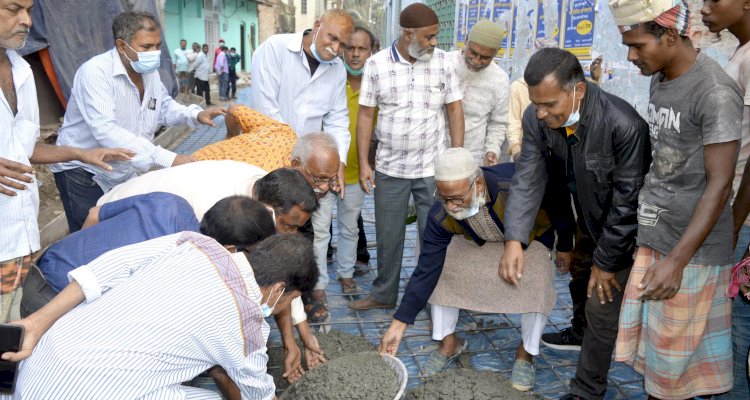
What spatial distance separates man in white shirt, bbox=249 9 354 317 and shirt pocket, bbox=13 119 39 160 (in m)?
1.35

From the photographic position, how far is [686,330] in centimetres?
221

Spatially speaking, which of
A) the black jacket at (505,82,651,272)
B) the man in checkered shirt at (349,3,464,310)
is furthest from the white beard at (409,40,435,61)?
the black jacket at (505,82,651,272)

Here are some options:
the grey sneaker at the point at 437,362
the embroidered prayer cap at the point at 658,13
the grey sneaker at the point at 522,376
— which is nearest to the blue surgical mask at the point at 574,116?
the embroidered prayer cap at the point at 658,13

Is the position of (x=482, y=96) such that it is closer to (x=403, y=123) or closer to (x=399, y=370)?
(x=403, y=123)

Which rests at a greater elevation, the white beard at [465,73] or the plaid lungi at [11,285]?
the white beard at [465,73]

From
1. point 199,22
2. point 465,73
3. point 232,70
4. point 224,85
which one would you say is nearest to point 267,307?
point 465,73

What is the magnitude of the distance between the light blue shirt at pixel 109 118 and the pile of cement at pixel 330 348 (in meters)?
1.10

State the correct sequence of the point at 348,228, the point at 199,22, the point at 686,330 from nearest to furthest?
1. the point at 686,330
2. the point at 348,228
3. the point at 199,22

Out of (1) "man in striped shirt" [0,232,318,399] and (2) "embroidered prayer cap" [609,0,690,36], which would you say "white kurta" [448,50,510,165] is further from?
(1) "man in striped shirt" [0,232,318,399]

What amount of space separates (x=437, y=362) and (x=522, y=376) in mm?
420

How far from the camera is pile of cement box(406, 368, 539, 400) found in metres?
2.39

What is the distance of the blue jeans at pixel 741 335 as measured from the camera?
7.41 feet

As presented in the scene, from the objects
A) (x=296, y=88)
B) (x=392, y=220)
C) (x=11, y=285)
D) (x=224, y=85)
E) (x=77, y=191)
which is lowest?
(x=224, y=85)

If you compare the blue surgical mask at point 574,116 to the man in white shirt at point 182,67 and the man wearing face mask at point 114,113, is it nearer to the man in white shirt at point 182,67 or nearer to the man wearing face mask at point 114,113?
the man wearing face mask at point 114,113
